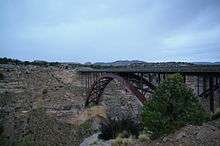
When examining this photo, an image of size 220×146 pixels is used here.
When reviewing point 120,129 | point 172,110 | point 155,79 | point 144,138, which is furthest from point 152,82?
point 144,138

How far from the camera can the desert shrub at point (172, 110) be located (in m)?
18.9

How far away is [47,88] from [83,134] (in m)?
28.4

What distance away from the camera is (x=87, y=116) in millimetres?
48188

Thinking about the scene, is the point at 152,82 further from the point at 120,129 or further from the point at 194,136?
the point at 194,136

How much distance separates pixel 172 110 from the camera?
19234mm

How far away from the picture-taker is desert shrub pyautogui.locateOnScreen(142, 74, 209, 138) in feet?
61.9

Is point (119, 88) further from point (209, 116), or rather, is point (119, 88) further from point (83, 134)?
point (209, 116)

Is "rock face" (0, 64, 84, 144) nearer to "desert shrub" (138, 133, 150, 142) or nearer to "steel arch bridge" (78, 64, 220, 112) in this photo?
"steel arch bridge" (78, 64, 220, 112)

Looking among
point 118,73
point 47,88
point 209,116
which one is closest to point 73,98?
point 47,88

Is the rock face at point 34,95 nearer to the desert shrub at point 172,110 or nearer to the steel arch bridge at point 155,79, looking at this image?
the steel arch bridge at point 155,79

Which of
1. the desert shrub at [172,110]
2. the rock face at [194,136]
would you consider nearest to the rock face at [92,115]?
the desert shrub at [172,110]

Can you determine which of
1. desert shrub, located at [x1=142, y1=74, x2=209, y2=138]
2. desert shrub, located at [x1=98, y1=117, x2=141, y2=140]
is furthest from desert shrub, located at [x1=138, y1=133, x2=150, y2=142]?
desert shrub, located at [x1=98, y1=117, x2=141, y2=140]

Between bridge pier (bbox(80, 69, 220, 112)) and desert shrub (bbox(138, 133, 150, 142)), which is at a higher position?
bridge pier (bbox(80, 69, 220, 112))

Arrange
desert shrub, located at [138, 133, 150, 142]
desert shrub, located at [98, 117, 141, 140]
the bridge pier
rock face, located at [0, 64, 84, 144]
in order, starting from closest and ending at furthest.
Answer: desert shrub, located at [138, 133, 150, 142], the bridge pier, desert shrub, located at [98, 117, 141, 140], rock face, located at [0, 64, 84, 144]
